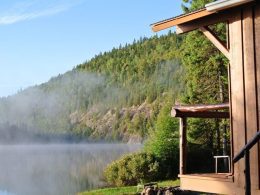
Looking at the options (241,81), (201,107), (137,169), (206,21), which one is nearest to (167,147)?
(137,169)

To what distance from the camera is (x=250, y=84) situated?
9727 millimetres

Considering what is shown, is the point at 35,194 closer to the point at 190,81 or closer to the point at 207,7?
the point at 190,81

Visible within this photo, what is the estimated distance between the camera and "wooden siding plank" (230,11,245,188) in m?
9.86

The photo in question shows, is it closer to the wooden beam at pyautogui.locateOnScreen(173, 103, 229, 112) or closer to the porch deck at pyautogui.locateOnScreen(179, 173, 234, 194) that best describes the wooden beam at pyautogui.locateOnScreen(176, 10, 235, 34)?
the wooden beam at pyautogui.locateOnScreen(173, 103, 229, 112)

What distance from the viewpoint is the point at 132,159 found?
3020cm

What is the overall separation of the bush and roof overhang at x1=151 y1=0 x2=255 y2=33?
19.0m

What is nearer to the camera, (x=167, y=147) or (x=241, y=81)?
(x=241, y=81)

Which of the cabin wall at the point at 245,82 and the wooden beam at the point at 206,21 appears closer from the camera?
the cabin wall at the point at 245,82

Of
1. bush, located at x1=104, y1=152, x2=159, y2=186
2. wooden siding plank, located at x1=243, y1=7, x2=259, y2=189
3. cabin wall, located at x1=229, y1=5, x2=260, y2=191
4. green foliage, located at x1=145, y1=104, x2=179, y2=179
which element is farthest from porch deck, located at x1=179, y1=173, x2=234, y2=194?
green foliage, located at x1=145, y1=104, x2=179, y2=179

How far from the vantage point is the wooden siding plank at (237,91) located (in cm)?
986

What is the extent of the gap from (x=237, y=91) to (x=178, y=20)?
2.34 metres

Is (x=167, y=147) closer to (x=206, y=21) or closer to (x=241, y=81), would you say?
(x=206, y=21)

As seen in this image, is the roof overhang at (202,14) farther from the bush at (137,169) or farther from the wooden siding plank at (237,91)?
the bush at (137,169)

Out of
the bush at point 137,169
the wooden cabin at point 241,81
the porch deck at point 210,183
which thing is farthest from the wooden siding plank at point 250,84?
the bush at point 137,169
